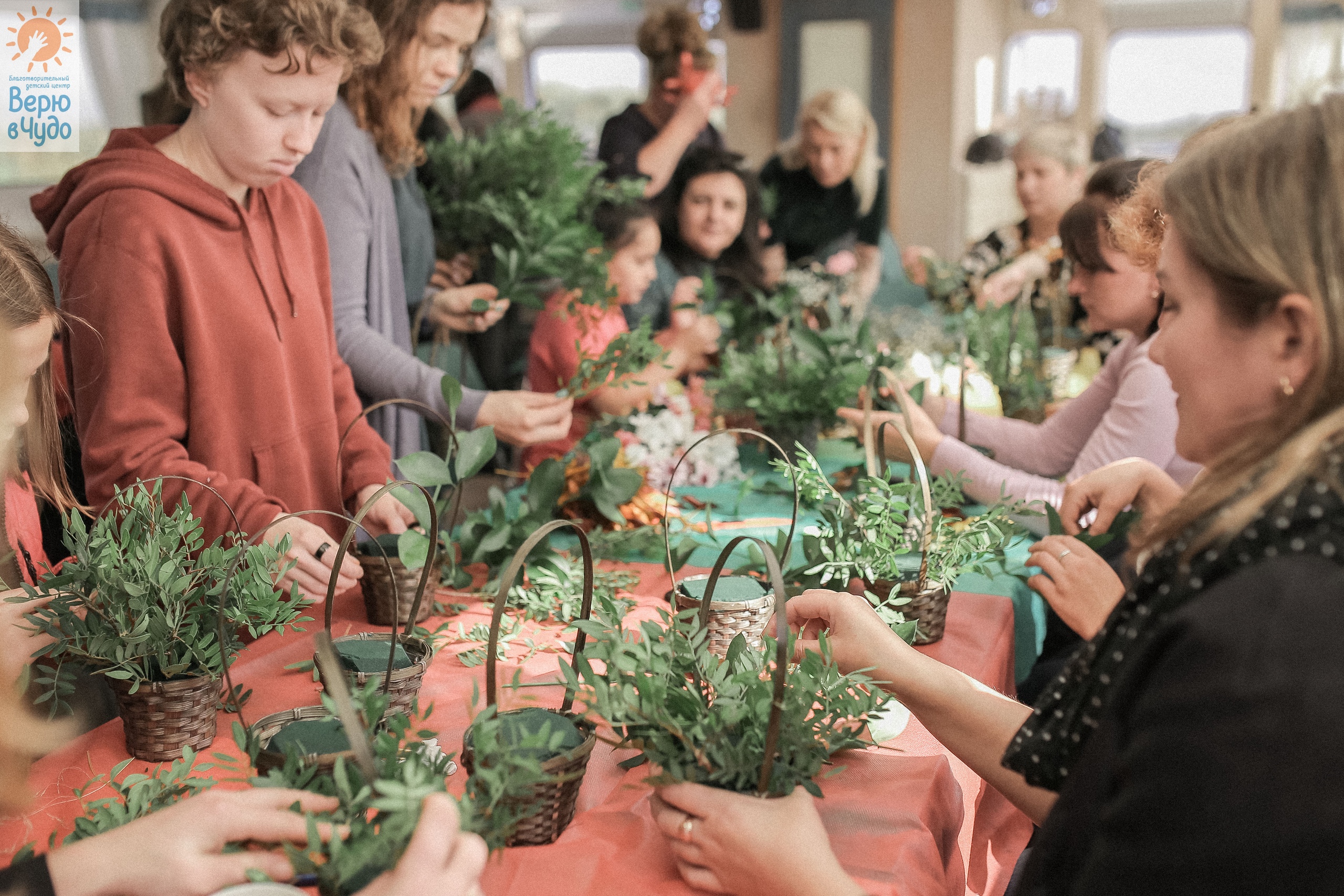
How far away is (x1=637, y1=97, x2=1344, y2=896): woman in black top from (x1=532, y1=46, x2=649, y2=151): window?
859 centimetres

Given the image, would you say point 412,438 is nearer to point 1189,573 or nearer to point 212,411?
point 212,411

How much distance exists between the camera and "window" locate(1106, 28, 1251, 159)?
27.0 ft

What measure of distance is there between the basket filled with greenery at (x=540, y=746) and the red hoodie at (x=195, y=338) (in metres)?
0.61

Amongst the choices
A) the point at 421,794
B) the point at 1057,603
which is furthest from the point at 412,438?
the point at 421,794

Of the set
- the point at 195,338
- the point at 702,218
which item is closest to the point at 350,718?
the point at 195,338

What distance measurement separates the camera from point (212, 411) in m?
1.49

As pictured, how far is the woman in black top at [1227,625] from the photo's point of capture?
69 cm

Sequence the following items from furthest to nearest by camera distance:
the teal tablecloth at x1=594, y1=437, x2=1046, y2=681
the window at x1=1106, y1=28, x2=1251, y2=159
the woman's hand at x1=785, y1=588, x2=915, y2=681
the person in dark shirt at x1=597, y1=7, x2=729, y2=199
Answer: the window at x1=1106, y1=28, x2=1251, y2=159
the person in dark shirt at x1=597, y1=7, x2=729, y2=199
the teal tablecloth at x1=594, y1=437, x2=1046, y2=681
the woman's hand at x1=785, y1=588, x2=915, y2=681

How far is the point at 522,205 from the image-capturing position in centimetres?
229

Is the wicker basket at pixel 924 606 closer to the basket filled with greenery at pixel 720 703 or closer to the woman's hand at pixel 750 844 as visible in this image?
the basket filled with greenery at pixel 720 703

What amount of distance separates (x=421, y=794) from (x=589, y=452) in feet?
3.52

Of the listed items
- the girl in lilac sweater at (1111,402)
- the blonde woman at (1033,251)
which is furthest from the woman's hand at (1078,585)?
the blonde woman at (1033,251)

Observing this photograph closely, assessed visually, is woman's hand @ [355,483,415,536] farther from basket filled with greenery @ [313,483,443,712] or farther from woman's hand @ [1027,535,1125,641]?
woman's hand @ [1027,535,1125,641]

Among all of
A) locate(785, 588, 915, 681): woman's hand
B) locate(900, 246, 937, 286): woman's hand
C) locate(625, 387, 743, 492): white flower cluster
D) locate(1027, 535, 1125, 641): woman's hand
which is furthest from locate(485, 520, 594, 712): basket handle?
locate(900, 246, 937, 286): woman's hand
